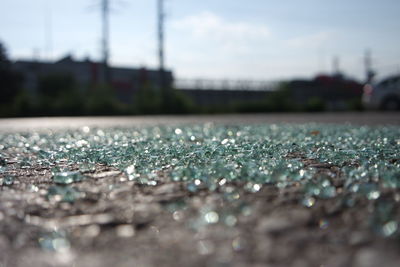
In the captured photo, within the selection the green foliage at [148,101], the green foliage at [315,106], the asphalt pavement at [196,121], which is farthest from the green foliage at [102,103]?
the green foliage at [315,106]

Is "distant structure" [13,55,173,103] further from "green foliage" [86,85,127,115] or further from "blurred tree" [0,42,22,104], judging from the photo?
"green foliage" [86,85,127,115]

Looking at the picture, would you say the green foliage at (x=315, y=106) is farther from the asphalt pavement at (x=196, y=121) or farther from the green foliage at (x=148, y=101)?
the asphalt pavement at (x=196, y=121)

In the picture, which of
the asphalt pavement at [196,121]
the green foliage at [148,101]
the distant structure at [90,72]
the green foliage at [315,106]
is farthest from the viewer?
the distant structure at [90,72]

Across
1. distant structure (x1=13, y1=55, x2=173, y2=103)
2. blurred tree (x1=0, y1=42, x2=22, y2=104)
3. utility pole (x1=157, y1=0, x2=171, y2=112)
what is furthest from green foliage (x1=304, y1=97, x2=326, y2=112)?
blurred tree (x1=0, y1=42, x2=22, y2=104)

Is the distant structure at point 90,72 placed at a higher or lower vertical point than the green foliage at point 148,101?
higher

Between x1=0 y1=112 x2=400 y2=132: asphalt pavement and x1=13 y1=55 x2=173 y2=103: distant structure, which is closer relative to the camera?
x1=0 y1=112 x2=400 y2=132: asphalt pavement

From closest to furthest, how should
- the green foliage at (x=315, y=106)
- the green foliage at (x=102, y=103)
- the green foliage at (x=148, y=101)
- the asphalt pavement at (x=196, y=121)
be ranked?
the asphalt pavement at (x=196, y=121) → the green foliage at (x=102, y=103) → the green foliage at (x=148, y=101) → the green foliage at (x=315, y=106)

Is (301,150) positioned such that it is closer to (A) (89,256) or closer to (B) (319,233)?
(B) (319,233)

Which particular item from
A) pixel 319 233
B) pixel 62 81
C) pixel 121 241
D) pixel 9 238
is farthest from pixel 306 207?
pixel 62 81

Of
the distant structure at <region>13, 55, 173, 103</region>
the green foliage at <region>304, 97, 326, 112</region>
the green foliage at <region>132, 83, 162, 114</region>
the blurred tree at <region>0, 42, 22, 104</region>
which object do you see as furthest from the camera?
the distant structure at <region>13, 55, 173, 103</region>
